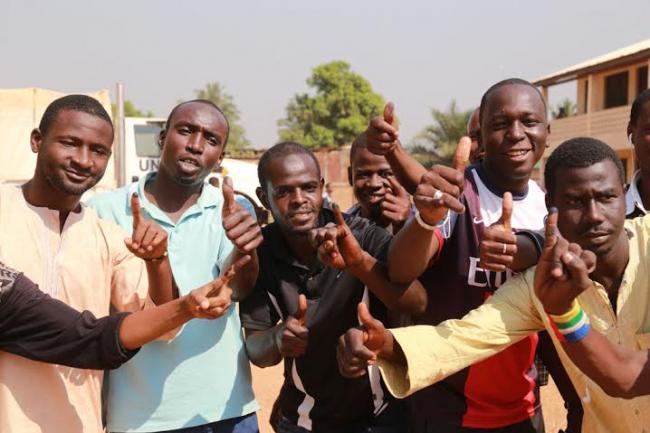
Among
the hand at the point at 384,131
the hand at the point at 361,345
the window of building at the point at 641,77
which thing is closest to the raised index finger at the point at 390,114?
the hand at the point at 384,131

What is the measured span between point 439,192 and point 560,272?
0.52 metres

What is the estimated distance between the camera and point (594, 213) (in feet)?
8.00

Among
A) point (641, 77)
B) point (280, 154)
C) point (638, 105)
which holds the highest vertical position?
point (641, 77)

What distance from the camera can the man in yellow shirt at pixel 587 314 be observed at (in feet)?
8.00

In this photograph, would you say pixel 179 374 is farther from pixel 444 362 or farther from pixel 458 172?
pixel 458 172

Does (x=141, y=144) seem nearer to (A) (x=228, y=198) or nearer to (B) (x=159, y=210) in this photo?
(B) (x=159, y=210)

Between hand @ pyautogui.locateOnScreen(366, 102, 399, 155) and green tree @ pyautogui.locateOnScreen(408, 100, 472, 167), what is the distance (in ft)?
86.7

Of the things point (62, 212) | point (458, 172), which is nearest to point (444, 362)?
point (458, 172)

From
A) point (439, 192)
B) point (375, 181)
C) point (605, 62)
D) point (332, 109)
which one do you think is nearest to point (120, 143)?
point (375, 181)

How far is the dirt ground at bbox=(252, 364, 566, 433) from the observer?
18.3ft

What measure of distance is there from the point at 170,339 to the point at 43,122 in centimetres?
94

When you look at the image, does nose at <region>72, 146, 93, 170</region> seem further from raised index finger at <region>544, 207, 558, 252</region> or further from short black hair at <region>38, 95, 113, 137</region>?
raised index finger at <region>544, 207, 558, 252</region>

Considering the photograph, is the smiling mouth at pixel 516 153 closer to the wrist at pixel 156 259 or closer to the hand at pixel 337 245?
the hand at pixel 337 245

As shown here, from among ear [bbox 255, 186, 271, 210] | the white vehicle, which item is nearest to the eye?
ear [bbox 255, 186, 271, 210]
